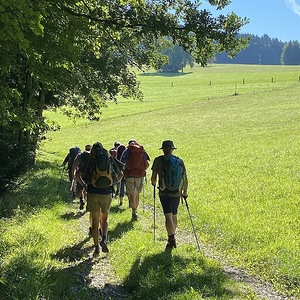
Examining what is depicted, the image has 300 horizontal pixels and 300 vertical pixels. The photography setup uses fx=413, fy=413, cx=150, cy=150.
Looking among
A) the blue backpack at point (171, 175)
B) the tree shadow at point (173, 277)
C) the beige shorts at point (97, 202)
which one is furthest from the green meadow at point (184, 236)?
the blue backpack at point (171, 175)

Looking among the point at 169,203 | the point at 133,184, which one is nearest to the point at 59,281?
the point at 169,203

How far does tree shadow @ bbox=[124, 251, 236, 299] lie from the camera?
21.3 feet

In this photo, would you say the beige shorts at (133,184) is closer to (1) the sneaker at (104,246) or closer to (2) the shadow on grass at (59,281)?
(1) the sneaker at (104,246)

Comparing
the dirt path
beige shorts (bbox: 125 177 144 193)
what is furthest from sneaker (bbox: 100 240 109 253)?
beige shorts (bbox: 125 177 144 193)

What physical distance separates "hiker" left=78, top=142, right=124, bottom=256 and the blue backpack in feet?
3.20

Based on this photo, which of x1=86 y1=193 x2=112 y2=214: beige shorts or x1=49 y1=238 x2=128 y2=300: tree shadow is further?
x1=86 y1=193 x2=112 y2=214: beige shorts

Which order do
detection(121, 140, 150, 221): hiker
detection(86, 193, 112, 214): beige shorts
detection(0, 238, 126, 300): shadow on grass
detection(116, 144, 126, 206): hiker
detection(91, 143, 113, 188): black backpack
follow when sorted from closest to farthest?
detection(0, 238, 126, 300): shadow on grass → detection(91, 143, 113, 188): black backpack → detection(86, 193, 112, 214): beige shorts → detection(121, 140, 150, 221): hiker → detection(116, 144, 126, 206): hiker

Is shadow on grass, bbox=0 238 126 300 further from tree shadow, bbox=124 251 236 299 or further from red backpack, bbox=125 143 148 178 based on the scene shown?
red backpack, bbox=125 143 148 178

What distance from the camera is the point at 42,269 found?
7012 millimetres

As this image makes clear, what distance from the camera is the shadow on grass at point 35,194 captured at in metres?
12.1

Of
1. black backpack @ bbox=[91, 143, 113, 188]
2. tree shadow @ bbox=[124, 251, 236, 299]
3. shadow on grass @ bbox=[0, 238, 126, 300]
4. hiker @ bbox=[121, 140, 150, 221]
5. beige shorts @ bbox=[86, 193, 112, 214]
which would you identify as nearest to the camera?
shadow on grass @ bbox=[0, 238, 126, 300]

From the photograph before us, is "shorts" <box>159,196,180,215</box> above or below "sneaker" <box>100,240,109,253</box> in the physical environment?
above

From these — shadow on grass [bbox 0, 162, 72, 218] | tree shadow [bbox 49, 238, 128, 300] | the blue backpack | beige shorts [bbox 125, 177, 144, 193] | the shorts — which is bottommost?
shadow on grass [bbox 0, 162, 72, 218]

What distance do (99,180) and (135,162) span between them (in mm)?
3379
